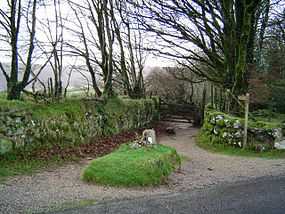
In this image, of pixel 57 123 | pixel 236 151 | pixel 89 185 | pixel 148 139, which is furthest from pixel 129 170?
pixel 236 151

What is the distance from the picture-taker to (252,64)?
1405cm

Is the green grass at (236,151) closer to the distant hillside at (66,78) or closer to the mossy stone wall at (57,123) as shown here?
the mossy stone wall at (57,123)

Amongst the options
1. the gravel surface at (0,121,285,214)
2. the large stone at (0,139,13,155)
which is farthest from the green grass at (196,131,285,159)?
the large stone at (0,139,13,155)

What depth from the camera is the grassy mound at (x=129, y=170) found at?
5.79 metres

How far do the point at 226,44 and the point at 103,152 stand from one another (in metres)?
7.13

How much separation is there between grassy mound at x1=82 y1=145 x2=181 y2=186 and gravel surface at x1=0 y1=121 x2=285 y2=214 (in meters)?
0.20

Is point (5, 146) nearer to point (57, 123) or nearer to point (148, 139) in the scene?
point (57, 123)

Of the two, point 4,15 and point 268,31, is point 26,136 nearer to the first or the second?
point 4,15

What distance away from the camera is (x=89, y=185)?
568cm

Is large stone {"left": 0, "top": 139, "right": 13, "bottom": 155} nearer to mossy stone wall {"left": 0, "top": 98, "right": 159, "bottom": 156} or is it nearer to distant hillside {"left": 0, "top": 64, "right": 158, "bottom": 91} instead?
mossy stone wall {"left": 0, "top": 98, "right": 159, "bottom": 156}

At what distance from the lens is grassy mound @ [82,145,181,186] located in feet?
19.0

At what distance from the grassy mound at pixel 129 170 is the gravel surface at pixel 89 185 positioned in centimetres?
20

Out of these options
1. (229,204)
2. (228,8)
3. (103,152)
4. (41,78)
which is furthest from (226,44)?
(229,204)

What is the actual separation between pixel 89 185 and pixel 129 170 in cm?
75
